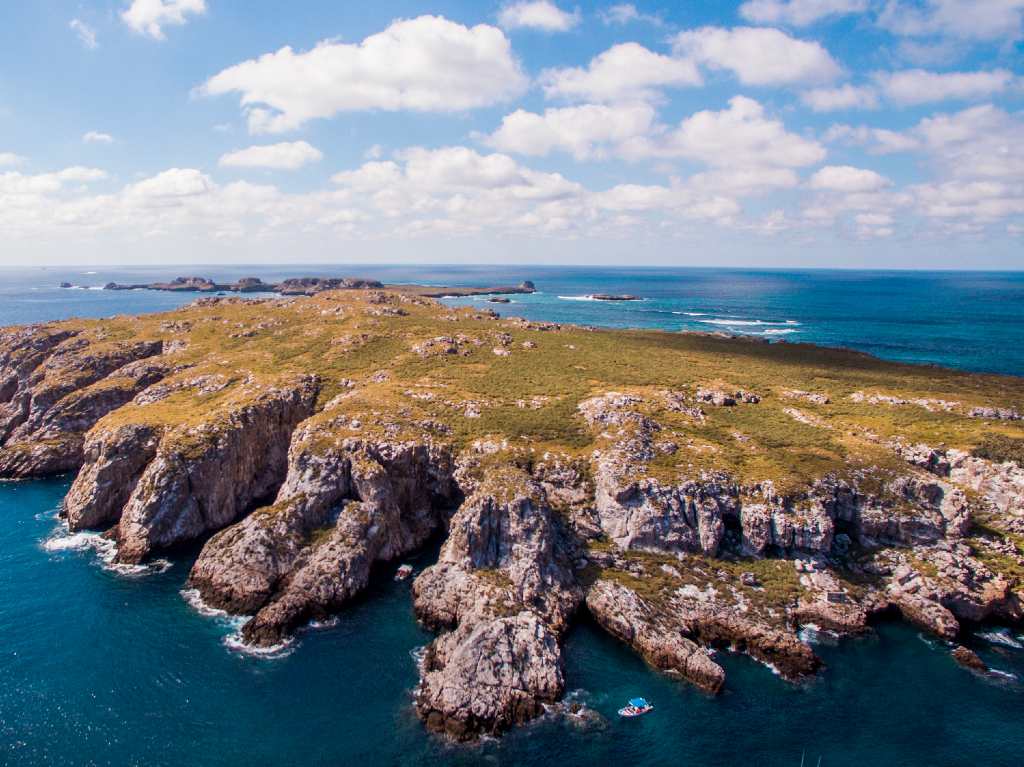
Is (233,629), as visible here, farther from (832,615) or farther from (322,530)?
(832,615)

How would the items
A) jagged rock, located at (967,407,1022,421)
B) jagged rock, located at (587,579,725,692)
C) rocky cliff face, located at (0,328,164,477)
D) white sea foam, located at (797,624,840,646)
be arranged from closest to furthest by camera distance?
jagged rock, located at (587,579,725,692) < white sea foam, located at (797,624,840,646) < jagged rock, located at (967,407,1022,421) < rocky cliff face, located at (0,328,164,477)

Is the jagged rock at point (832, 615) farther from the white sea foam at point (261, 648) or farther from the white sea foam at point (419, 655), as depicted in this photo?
the white sea foam at point (261, 648)

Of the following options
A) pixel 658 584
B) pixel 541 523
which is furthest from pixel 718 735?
pixel 541 523

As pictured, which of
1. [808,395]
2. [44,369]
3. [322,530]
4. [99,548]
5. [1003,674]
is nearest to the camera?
[1003,674]

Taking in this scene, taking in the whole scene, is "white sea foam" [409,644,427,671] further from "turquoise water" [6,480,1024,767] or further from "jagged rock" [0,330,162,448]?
"jagged rock" [0,330,162,448]

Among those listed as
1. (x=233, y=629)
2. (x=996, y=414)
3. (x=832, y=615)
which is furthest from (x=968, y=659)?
(x=233, y=629)

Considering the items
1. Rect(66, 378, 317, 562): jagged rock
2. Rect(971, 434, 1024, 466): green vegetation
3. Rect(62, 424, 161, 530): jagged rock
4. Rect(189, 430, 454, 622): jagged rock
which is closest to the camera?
Rect(189, 430, 454, 622): jagged rock

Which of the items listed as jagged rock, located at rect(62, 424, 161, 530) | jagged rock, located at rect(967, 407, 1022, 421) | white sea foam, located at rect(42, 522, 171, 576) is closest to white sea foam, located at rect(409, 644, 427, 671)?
white sea foam, located at rect(42, 522, 171, 576)
